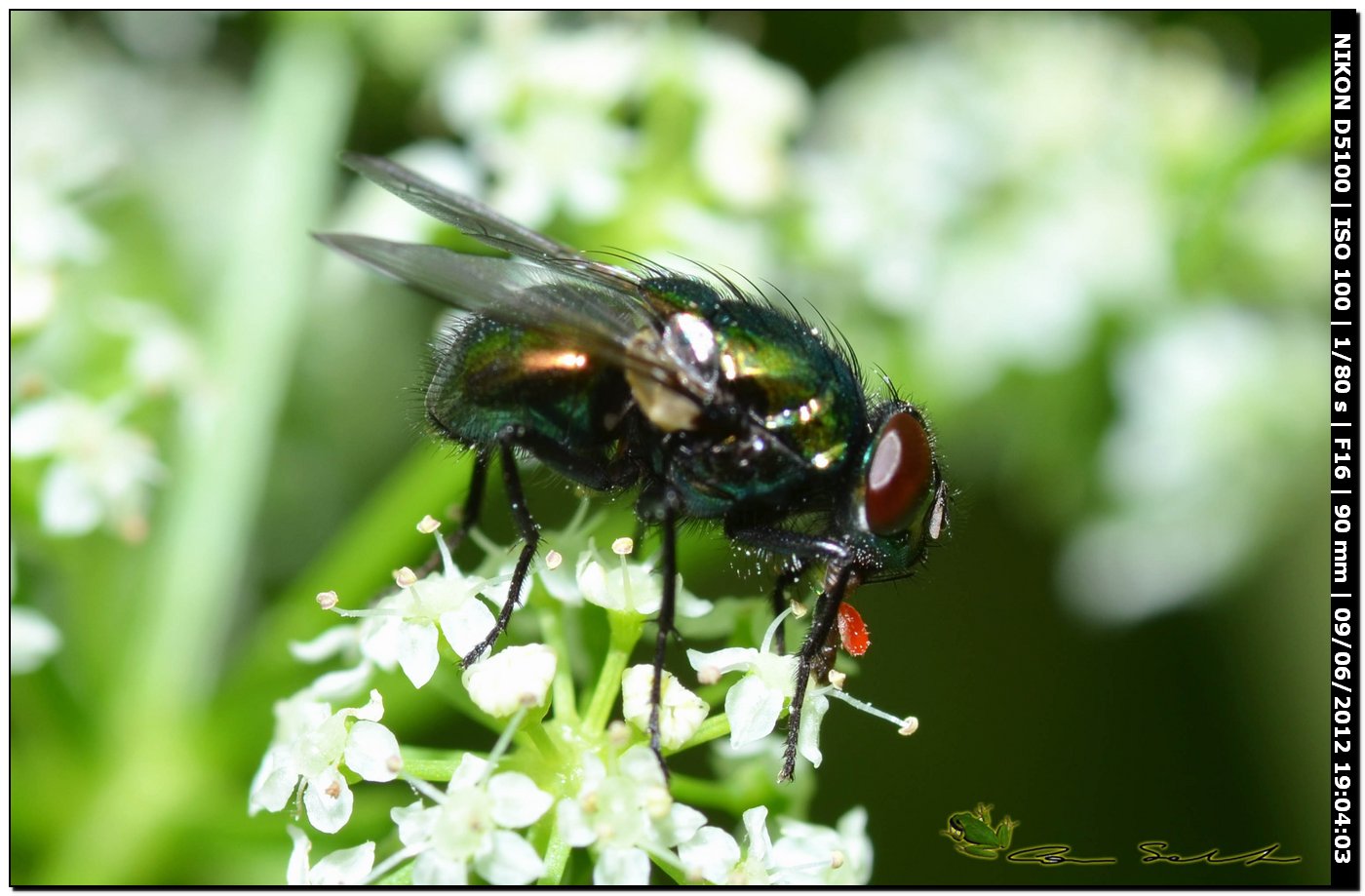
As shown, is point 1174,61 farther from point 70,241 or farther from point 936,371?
point 70,241

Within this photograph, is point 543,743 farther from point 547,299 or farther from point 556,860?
point 547,299

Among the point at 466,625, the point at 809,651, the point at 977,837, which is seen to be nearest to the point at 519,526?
the point at 466,625

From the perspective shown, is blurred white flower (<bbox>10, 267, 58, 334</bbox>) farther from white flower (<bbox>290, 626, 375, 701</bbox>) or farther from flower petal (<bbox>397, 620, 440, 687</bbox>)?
flower petal (<bbox>397, 620, 440, 687</bbox>)

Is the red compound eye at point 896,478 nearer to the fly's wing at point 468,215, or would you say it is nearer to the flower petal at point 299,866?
the fly's wing at point 468,215

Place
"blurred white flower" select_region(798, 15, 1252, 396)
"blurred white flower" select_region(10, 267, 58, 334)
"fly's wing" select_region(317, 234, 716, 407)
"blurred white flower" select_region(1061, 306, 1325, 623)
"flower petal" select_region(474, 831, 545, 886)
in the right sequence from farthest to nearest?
"blurred white flower" select_region(1061, 306, 1325, 623) < "blurred white flower" select_region(798, 15, 1252, 396) < "blurred white flower" select_region(10, 267, 58, 334) < "fly's wing" select_region(317, 234, 716, 407) < "flower petal" select_region(474, 831, 545, 886)

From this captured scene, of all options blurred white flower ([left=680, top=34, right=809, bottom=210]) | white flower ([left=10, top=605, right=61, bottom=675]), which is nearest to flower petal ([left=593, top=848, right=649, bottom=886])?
white flower ([left=10, top=605, right=61, bottom=675])

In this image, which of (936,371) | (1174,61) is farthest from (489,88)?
(1174,61)
